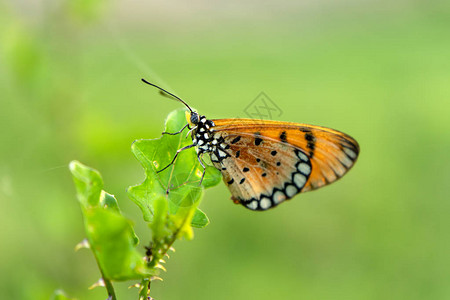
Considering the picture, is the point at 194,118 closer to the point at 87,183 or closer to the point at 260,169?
the point at 260,169

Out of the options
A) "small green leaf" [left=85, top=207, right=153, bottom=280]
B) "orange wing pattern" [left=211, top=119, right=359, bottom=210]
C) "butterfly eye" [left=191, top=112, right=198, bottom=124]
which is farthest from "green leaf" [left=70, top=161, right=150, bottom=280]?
"orange wing pattern" [left=211, top=119, right=359, bottom=210]

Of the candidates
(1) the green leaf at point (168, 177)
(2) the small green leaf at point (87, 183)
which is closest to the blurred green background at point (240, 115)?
(1) the green leaf at point (168, 177)

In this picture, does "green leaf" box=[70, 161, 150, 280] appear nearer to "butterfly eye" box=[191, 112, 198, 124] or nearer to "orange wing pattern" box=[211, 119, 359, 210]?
"butterfly eye" box=[191, 112, 198, 124]

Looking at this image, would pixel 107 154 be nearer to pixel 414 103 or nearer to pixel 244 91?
pixel 244 91

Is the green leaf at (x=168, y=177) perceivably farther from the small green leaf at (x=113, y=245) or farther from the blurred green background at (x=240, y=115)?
the blurred green background at (x=240, y=115)

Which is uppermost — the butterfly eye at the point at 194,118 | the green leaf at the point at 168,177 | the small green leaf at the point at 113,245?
the butterfly eye at the point at 194,118

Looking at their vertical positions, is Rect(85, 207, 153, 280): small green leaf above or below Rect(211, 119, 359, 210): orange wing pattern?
below

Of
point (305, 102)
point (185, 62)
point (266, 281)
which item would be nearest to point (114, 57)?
point (185, 62)

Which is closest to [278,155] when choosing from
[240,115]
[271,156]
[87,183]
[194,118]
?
[271,156]
